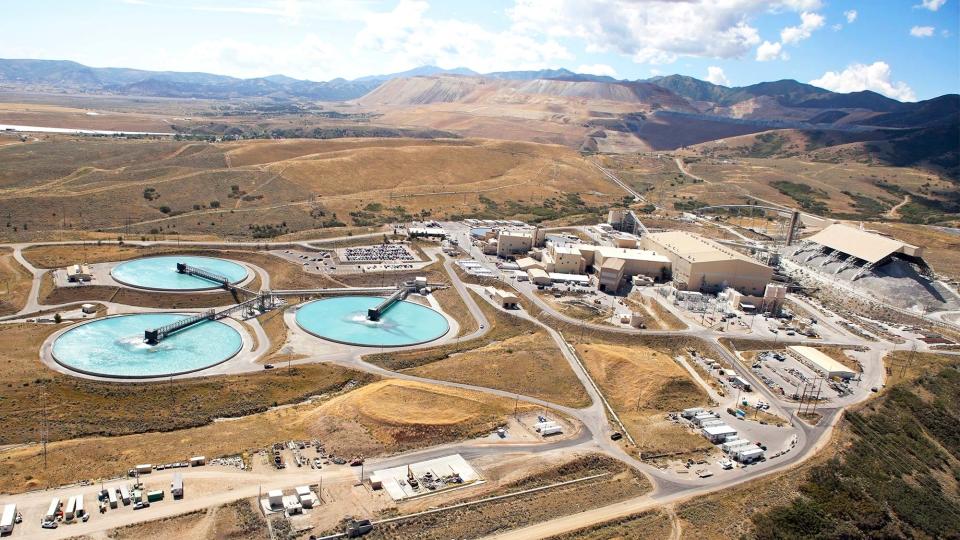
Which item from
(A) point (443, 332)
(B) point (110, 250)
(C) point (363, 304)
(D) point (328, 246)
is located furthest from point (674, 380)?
(B) point (110, 250)

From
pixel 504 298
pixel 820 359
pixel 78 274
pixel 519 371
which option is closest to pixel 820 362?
pixel 820 359

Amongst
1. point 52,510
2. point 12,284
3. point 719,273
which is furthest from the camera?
point 719,273

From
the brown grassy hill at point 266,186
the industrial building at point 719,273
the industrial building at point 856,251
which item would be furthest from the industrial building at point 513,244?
the industrial building at point 856,251

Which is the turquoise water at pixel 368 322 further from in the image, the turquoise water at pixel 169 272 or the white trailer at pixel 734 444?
the white trailer at pixel 734 444

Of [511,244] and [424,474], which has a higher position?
[511,244]

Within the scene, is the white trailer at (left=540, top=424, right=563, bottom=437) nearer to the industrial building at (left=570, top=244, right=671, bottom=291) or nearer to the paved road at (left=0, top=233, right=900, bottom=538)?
the paved road at (left=0, top=233, right=900, bottom=538)

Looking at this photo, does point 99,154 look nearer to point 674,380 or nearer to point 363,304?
point 363,304

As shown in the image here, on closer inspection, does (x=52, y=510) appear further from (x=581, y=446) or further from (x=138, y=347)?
(x=581, y=446)
